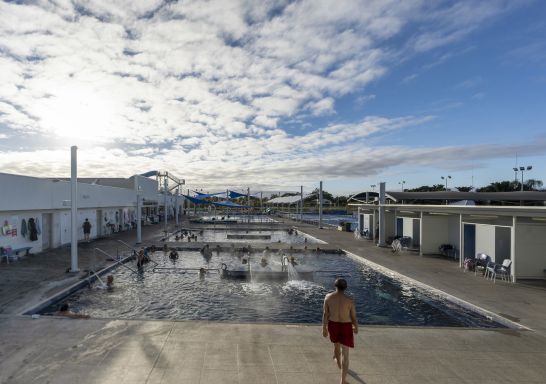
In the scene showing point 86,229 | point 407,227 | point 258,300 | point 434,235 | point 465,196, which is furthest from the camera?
point 465,196

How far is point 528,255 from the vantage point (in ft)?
41.8

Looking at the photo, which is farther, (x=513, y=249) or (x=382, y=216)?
(x=382, y=216)

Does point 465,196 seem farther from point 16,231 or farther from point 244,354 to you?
point 16,231

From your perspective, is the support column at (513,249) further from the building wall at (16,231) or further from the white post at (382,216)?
the building wall at (16,231)

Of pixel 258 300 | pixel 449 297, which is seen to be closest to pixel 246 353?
pixel 258 300

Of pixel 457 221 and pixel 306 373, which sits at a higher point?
pixel 457 221

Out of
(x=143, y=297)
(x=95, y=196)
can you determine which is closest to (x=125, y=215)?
(x=95, y=196)

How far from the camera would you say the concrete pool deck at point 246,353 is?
17.6 feet

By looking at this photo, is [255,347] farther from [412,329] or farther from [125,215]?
[125,215]

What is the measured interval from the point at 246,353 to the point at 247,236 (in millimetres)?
26478

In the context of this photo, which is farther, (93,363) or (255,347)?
(255,347)

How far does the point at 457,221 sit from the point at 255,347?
1594cm

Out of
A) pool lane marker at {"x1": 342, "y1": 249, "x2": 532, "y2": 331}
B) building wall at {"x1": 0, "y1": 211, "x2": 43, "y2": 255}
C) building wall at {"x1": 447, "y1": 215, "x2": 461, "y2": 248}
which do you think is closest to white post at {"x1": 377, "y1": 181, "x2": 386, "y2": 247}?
building wall at {"x1": 447, "y1": 215, "x2": 461, "y2": 248}

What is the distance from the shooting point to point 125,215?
33.3 m
